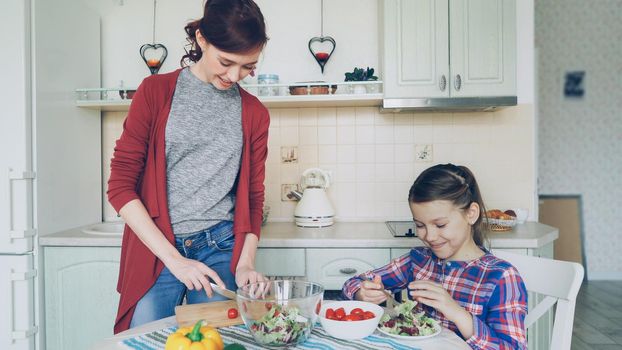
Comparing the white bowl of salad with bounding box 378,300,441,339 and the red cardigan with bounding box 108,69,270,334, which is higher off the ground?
the red cardigan with bounding box 108,69,270,334

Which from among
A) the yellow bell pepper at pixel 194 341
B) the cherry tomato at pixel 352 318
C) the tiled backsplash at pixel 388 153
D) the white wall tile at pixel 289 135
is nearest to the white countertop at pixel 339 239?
the tiled backsplash at pixel 388 153

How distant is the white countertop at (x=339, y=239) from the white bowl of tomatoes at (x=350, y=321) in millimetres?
917

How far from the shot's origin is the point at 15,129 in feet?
6.54

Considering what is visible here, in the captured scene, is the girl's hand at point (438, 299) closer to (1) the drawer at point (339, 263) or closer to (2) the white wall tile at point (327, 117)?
(1) the drawer at point (339, 263)

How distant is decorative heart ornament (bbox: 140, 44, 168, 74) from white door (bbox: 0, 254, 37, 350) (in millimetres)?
1095

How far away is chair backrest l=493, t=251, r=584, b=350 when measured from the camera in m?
1.17

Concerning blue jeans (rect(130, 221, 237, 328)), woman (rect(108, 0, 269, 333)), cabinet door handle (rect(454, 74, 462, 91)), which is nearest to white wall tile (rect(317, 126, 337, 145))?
cabinet door handle (rect(454, 74, 462, 91))

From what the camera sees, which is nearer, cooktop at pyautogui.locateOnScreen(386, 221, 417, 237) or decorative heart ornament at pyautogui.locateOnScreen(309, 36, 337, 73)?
cooktop at pyautogui.locateOnScreen(386, 221, 417, 237)

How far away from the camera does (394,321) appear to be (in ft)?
3.50

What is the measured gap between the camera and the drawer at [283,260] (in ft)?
6.72

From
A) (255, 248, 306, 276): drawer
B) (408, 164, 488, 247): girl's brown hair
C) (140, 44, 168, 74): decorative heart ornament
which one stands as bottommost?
(255, 248, 306, 276): drawer

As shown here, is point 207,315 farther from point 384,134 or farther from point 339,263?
point 384,134

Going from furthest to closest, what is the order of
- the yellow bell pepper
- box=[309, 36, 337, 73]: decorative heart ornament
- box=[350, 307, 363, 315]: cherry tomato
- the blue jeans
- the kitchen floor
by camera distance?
the kitchen floor → box=[309, 36, 337, 73]: decorative heart ornament → the blue jeans → box=[350, 307, 363, 315]: cherry tomato → the yellow bell pepper

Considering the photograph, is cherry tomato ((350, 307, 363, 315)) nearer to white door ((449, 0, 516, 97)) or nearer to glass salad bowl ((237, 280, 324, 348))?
glass salad bowl ((237, 280, 324, 348))
